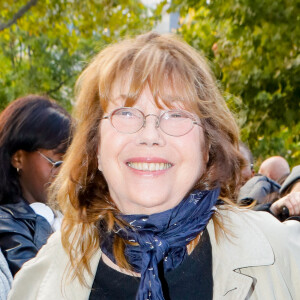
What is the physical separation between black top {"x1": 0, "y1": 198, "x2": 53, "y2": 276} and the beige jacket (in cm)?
24

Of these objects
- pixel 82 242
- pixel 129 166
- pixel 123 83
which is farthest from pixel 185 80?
pixel 82 242

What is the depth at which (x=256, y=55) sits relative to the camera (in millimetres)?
7211

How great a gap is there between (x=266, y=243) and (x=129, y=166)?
23.3 inches

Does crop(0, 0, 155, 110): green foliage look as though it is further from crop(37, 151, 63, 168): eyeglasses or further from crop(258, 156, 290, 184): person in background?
crop(258, 156, 290, 184): person in background

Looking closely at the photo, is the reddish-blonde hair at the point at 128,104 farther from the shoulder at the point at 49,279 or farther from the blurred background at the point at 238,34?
the blurred background at the point at 238,34

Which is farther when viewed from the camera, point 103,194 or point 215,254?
point 103,194

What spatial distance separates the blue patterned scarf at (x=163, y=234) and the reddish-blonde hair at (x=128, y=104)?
0.08 m

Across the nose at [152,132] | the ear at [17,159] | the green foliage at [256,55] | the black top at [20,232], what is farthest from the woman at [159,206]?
the green foliage at [256,55]

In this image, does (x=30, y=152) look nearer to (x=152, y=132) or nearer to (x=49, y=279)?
(x=49, y=279)

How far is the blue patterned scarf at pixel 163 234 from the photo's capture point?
2.28 meters

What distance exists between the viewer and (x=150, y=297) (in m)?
2.24

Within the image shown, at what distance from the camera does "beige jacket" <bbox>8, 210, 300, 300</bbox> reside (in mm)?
2211

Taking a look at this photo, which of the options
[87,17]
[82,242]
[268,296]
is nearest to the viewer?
[268,296]

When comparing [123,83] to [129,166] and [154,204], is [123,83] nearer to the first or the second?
[129,166]
